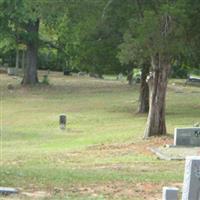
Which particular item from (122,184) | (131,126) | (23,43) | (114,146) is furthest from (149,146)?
(23,43)

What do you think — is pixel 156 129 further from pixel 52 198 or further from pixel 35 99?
pixel 35 99

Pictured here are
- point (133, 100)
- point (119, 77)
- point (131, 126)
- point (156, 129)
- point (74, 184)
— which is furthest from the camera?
point (119, 77)

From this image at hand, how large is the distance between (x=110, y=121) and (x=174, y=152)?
487 inches

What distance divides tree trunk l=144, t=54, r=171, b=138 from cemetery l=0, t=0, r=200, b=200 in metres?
0.03

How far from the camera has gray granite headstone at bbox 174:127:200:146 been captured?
18.7 m

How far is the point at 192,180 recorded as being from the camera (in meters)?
6.55

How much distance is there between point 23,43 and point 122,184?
40812 mm

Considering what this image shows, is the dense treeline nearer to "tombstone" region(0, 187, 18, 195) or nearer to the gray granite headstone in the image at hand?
the gray granite headstone

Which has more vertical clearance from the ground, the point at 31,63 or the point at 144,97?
the point at 31,63

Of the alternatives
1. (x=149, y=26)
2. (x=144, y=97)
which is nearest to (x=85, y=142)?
(x=149, y=26)

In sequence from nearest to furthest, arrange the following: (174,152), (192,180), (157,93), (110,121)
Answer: (192,180)
(174,152)
(157,93)
(110,121)

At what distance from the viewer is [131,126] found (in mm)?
27125

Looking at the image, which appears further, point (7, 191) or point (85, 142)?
point (85, 142)

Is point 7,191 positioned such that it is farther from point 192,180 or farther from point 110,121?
point 110,121
